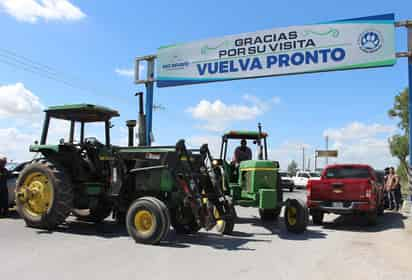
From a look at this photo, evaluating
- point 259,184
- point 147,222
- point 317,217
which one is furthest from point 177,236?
point 317,217

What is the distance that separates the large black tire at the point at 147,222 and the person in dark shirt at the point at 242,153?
4.43 m

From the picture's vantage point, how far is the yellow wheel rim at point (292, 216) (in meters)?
9.32

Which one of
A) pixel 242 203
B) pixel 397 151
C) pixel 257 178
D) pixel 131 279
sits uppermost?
pixel 397 151

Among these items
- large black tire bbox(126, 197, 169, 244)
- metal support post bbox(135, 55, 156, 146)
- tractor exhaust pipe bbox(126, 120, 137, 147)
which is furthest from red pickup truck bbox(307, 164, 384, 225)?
metal support post bbox(135, 55, 156, 146)

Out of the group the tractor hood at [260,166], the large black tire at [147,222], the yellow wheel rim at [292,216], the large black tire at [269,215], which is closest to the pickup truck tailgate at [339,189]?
the large black tire at [269,215]

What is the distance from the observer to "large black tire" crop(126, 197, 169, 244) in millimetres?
7293

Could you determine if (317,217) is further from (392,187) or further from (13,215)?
(13,215)

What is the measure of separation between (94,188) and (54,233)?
1228 mm

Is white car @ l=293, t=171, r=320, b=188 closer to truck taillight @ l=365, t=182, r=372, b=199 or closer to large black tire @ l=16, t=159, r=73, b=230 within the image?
truck taillight @ l=365, t=182, r=372, b=199

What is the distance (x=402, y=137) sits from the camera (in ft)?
114

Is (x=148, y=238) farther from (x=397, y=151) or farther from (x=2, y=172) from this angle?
(x=397, y=151)

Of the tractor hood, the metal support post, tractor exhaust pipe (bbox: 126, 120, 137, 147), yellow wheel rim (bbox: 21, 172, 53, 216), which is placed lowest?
yellow wheel rim (bbox: 21, 172, 53, 216)

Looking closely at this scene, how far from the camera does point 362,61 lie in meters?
12.7

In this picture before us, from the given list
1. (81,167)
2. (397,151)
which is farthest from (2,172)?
(397,151)
